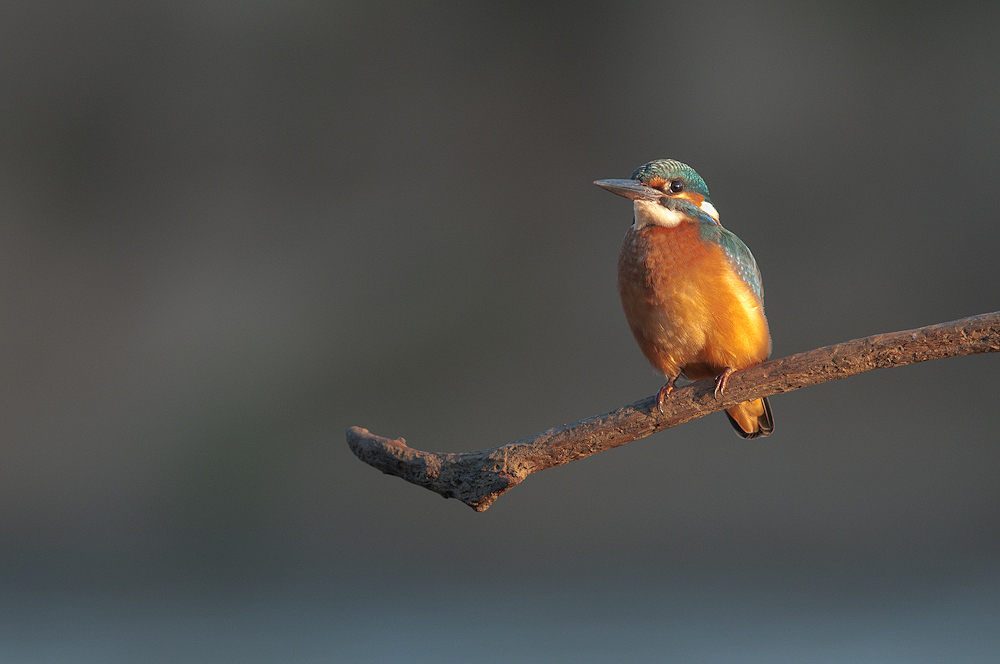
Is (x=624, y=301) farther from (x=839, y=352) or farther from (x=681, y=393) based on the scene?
(x=839, y=352)

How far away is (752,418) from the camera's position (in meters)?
1.14

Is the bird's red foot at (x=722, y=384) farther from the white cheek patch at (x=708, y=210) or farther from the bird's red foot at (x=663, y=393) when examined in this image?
the white cheek patch at (x=708, y=210)

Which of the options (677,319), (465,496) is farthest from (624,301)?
(465,496)

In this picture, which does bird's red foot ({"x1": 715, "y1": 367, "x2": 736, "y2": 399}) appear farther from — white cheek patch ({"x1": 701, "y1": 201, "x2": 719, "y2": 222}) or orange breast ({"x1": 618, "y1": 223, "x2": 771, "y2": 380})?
white cheek patch ({"x1": 701, "y1": 201, "x2": 719, "y2": 222})

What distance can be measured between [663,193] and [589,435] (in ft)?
1.13

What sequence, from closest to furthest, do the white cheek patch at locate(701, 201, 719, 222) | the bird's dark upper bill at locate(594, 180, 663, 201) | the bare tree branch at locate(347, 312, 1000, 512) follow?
the bare tree branch at locate(347, 312, 1000, 512)
the bird's dark upper bill at locate(594, 180, 663, 201)
the white cheek patch at locate(701, 201, 719, 222)

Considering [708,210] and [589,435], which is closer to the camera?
[589,435]

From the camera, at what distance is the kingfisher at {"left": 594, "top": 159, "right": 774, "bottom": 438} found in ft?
3.27

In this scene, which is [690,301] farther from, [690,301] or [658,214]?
[658,214]

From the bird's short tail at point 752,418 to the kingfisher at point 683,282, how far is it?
3.6 inches

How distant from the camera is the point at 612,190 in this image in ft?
3.18

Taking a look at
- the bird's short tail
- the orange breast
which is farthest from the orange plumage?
the bird's short tail

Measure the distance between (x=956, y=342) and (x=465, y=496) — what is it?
1.69 ft

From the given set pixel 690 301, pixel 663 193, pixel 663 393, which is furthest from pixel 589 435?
pixel 663 193
